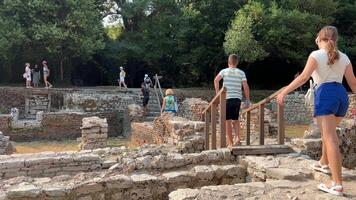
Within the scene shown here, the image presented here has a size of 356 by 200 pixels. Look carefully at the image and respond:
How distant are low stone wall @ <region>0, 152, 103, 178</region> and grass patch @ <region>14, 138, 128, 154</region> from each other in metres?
7.76

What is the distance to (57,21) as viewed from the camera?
28.0 m

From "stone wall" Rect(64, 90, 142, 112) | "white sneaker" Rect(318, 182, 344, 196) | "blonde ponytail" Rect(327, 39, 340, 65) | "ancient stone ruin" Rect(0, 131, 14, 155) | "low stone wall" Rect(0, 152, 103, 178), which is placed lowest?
"ancient stone ruin" Rect(0, 131, 14, 155)

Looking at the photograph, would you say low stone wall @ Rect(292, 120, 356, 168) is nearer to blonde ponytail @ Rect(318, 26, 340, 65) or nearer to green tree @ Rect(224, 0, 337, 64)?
blonde ponytail @ Rect(318, 26, 340, 65)

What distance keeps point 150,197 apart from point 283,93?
2573 mm

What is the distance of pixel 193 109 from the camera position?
20938mm

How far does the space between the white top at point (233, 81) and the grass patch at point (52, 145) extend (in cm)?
950

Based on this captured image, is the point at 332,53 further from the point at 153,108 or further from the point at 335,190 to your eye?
the point at 153,108

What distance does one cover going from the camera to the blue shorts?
5.45 metres

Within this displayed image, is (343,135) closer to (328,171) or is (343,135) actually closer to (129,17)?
(328,171)

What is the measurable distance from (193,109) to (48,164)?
12.6 metres

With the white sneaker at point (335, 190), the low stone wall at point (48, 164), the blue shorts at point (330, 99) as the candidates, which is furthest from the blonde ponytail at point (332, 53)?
the low stone wall at point (48, 164)

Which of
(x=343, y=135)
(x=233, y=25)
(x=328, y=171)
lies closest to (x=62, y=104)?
(x=233, y=25)

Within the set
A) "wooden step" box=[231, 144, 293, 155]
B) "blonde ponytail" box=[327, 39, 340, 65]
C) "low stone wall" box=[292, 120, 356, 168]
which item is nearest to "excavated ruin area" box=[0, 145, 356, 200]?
"wooden step" box=[231, 144, 293, 155]

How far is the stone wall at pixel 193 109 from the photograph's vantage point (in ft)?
66.1
